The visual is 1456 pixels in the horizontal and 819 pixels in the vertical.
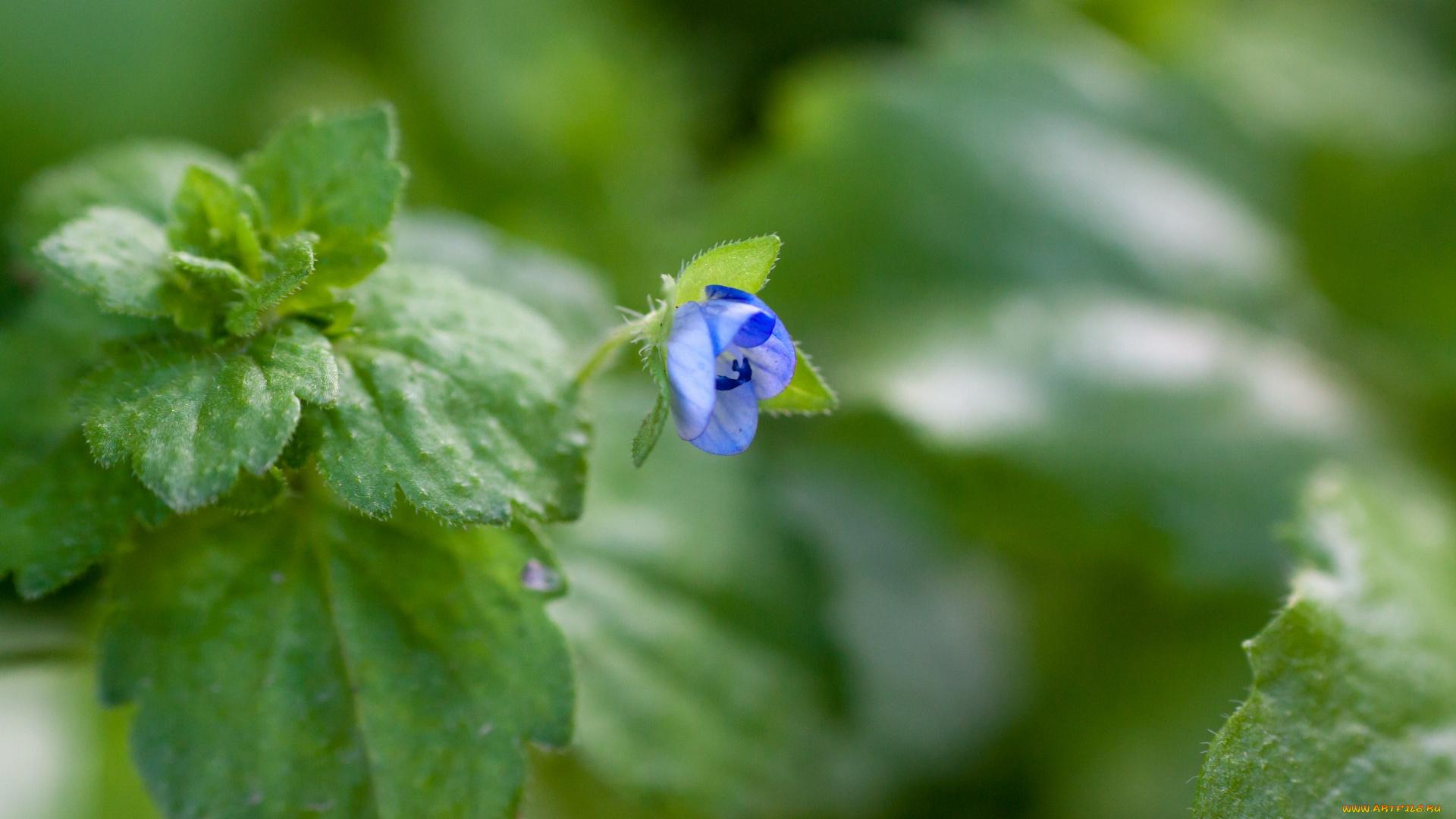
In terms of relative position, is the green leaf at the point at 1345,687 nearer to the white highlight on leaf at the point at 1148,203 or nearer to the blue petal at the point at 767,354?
the blue petal at the point at 767,354

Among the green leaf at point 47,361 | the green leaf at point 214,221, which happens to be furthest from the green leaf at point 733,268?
the green leaf at point 47,361

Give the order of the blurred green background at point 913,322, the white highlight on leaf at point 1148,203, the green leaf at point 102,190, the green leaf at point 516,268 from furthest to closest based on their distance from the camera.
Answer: the white highlight on leaf at point 1148,203 → the blurred green background at point 913,322 → the green leaf at point 516,268 → the green leaf at point 102,190

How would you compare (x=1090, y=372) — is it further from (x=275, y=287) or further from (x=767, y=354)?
(x=275, y=287)

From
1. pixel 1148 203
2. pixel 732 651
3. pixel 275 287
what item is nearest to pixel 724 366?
pixel 275 287

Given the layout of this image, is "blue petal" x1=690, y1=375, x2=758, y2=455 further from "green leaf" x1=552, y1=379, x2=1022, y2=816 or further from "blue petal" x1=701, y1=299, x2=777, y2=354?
"green leaf" x1=552, y1=379, x2=1022, y2=816

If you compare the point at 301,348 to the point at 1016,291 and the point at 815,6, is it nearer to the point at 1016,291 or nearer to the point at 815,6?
the point at 1016,291

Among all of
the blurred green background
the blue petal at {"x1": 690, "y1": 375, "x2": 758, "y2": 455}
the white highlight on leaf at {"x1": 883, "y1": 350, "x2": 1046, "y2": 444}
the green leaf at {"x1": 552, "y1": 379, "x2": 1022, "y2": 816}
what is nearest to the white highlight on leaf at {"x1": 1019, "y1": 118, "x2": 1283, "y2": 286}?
the blurred green background
